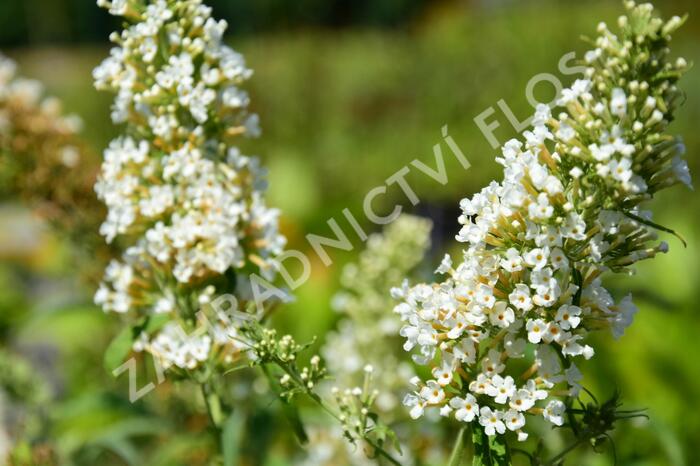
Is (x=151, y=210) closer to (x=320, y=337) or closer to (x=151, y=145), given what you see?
(x=151, y=145)

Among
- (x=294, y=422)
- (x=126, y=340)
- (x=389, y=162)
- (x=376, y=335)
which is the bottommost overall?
(x=389, y=162)

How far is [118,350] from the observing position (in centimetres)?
167

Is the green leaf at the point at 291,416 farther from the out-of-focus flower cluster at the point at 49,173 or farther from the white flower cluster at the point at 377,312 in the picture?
the out-of-focus flower cluster at the point at 49,173

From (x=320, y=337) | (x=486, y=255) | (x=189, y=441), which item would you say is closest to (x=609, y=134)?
(x=486, y=255)

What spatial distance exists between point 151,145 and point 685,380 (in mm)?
1926

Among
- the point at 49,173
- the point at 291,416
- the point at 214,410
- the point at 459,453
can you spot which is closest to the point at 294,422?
the point at 291,416

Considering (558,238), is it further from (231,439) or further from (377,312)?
(377,312)

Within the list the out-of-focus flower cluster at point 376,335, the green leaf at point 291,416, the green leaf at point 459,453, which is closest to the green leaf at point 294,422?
the green leaf at point 291,416

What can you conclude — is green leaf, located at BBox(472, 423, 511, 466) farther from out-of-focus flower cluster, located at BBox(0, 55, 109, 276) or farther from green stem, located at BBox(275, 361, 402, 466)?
out-of-focus flower cluster, located at BBox(0, 55, 109, 276)

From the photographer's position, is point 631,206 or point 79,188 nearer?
point 631,206

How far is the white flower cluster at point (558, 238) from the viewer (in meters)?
1.16

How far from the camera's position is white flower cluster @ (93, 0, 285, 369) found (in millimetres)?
1594

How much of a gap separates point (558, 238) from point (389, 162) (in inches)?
301

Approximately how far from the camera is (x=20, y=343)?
4.16 meters
